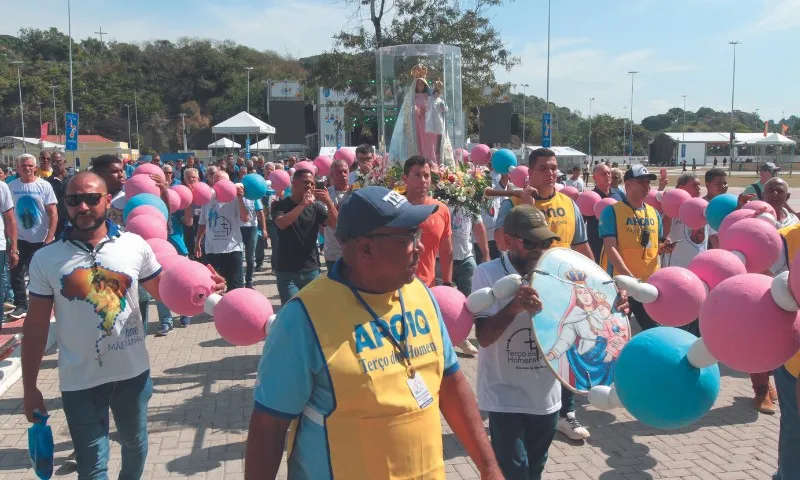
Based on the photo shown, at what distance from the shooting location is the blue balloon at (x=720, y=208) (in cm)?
609

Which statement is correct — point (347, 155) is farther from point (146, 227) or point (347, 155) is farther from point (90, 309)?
point (90, 309)

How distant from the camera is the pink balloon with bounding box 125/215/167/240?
458cm

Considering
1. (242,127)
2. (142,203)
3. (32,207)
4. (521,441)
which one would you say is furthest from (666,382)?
(242,127)

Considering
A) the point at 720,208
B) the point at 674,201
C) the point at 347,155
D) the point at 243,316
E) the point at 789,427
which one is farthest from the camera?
the point at 347,155

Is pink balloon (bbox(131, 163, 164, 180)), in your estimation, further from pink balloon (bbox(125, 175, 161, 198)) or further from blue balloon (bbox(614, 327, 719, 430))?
blue balloon (bbox(614, 327, 719, 430))

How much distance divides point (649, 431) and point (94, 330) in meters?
4.29

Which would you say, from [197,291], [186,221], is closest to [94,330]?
[197,291]

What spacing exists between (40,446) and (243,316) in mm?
1304

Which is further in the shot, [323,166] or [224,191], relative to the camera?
[323,166]

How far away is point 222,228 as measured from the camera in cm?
846

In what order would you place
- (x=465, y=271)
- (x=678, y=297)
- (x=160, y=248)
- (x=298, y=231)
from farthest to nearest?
1. (x=465, y=271)
2. (x=298, y=231)
3. (x=160, y=248)
4. (x=678, y=297)

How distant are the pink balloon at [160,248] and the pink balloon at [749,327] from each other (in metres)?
3.09

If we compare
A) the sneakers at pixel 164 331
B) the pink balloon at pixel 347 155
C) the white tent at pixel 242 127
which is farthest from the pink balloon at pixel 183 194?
the white tent at pixel 242 127

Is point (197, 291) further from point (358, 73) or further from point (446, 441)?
point (358, 73)
